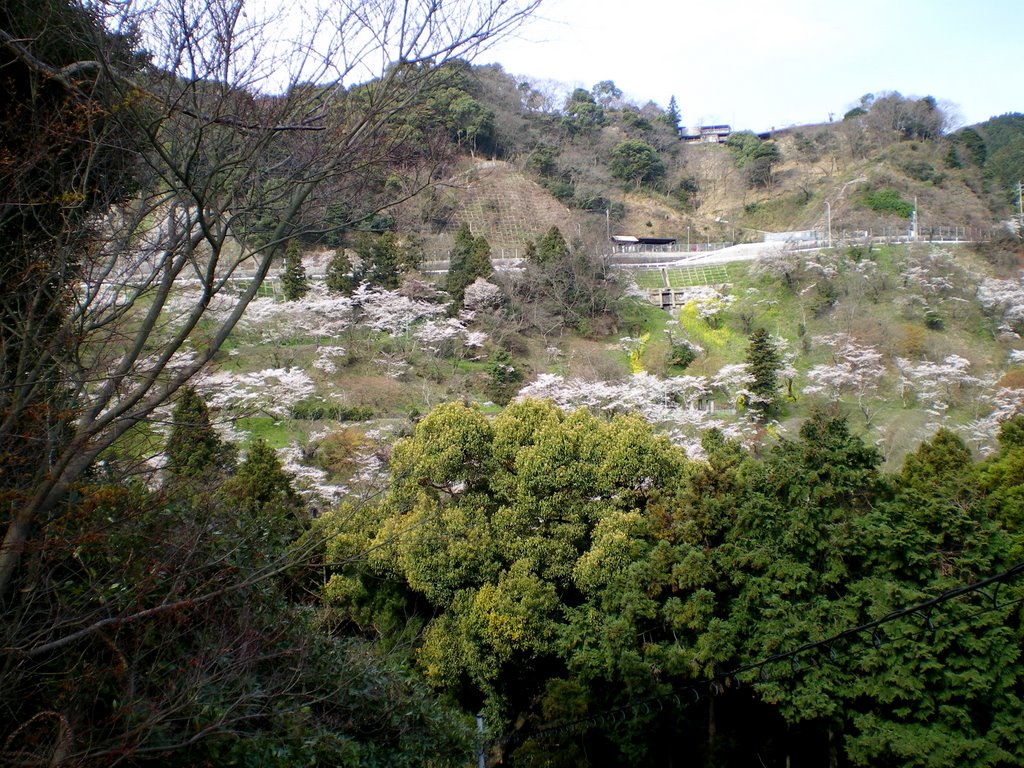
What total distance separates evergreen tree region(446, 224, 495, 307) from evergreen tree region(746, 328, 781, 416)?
323 inches

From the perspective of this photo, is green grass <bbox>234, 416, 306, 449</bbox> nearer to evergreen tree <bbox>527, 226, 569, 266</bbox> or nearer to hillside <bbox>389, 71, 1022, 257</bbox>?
evergreen tree <bbox>527, 226, 569, 266</bbox>

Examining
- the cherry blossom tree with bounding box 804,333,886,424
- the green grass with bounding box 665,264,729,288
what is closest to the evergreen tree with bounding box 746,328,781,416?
the cherry blossom tree with bounding box 804,333,886,424

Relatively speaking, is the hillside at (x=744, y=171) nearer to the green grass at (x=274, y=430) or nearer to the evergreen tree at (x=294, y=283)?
the evergreen tree at (x=294, y=283)

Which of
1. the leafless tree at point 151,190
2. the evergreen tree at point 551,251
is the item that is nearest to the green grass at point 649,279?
the evergreen tree at point 551,251

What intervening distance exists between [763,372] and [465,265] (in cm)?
927

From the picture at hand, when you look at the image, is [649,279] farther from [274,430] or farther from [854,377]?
[274,430]

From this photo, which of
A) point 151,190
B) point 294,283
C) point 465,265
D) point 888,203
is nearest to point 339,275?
point 294,283

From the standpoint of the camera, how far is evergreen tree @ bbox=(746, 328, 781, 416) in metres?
17.6

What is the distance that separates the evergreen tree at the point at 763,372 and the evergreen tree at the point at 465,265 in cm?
822

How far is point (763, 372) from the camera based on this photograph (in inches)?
694

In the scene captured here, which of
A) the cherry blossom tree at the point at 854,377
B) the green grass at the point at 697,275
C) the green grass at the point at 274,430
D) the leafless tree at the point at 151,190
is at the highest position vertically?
the leafless tree at the point at 151,190

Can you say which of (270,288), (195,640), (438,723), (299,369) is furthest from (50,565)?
(270,288)

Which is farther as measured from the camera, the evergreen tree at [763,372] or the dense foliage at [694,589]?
the evergreen tree at [763,372]

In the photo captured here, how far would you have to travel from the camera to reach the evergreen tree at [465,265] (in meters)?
22.5
